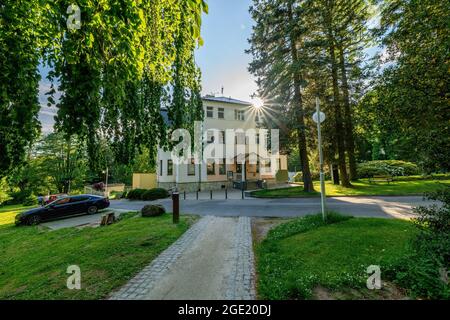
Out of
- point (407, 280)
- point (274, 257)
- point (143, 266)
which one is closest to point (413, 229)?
point (407, 280)

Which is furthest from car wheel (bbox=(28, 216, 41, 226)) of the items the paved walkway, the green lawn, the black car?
the paved walkway

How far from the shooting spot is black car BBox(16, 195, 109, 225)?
1239 centimetres

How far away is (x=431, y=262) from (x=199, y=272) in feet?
14.2

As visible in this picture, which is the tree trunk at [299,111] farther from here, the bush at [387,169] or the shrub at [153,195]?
the shrub at [153,195]

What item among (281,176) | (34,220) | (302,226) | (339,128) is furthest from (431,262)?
(281,176)

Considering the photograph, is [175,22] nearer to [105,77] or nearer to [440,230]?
[105,77]

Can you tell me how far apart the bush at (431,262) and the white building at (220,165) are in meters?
19.1

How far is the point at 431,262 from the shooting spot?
3.76m

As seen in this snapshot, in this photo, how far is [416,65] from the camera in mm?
6156

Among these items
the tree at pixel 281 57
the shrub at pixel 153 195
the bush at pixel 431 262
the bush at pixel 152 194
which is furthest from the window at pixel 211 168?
the bush at pixel 431 262

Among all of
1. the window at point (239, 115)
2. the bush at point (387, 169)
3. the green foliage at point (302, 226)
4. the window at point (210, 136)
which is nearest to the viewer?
the green foliage at point (302, 226)

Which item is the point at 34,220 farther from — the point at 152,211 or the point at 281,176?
the point at 281,176

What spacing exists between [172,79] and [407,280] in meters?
5.45

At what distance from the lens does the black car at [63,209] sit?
40.7ft
